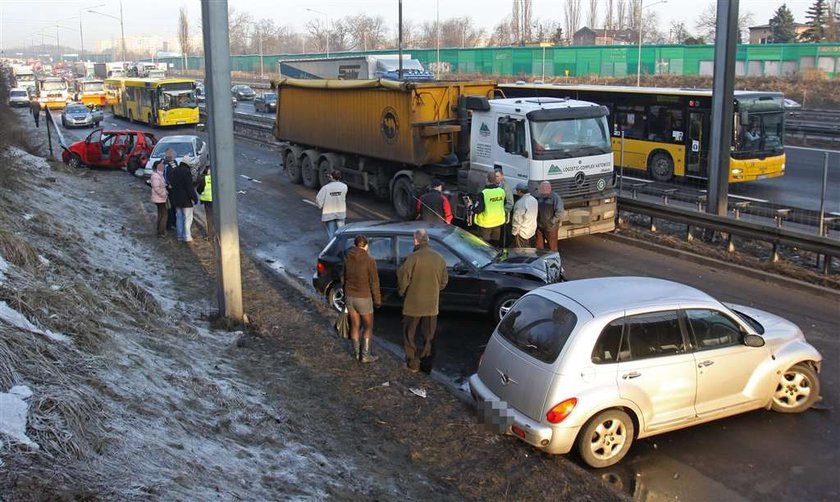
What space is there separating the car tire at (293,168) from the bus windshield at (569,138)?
34.5ft

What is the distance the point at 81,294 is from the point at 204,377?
6.76 ft

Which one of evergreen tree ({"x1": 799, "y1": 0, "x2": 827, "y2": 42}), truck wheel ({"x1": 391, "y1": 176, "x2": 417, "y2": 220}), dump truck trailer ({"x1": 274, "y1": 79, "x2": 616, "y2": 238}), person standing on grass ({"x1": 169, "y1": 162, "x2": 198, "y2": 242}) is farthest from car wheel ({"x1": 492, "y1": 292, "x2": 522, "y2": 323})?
evergreen tree ({"x1": 799, "y1": 0, "x2": 827, "y2": 42})

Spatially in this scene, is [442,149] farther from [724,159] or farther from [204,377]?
[204,377]

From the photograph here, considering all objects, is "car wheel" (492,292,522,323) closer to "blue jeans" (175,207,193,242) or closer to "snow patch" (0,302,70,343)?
"snow patch" (0,302,70,343)

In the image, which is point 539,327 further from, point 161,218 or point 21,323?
point 161,218

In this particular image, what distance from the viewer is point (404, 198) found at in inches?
722

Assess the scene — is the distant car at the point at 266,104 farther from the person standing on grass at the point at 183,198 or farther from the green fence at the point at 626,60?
the person standing on grass at the point at 183,198

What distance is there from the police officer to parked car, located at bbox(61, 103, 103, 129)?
1575 inches

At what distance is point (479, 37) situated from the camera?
5032 inches

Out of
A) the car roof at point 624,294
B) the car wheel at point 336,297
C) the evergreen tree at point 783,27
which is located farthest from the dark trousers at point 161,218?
the evergreen tree at point 783,27

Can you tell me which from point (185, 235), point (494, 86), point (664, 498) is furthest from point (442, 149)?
point (664, 498)

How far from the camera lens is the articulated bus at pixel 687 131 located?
2130cm

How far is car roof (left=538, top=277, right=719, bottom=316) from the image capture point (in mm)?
6949

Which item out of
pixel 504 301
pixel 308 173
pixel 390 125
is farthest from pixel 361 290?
pixel 308 173
